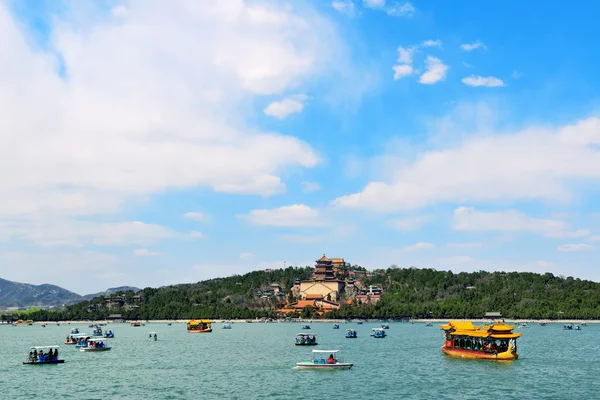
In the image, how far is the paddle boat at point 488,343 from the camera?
63.9 m

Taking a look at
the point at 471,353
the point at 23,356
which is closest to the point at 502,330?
the point at 471,353

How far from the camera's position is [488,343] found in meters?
64.6

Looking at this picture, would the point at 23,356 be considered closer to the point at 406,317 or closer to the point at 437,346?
the point at 437,346

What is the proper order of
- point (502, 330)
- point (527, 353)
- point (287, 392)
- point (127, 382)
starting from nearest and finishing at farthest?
1. point (287, 392)
2. point (127, 382)
3. point (502, 330)
4. point (527, 353)

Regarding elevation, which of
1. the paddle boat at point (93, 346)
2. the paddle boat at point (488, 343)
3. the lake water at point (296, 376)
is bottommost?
the lake water at point (296, 376)

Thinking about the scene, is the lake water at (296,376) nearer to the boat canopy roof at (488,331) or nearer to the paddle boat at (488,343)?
the paddle boat at (488,343)

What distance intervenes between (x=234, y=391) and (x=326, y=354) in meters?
29.4

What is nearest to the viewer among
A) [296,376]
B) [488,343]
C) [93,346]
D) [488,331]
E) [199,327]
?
[296,376]

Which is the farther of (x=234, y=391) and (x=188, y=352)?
(x=188, y=352)

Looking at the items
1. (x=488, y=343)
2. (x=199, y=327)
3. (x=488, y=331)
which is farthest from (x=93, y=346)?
(x=199, y=327)

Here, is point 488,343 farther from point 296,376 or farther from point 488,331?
point 296,376

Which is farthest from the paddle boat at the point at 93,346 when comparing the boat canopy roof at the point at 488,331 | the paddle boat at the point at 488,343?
the paddle boat at the point at 488,343

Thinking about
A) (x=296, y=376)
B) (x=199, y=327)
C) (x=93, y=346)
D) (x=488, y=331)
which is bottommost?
(x=296, y=376)

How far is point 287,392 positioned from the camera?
4819 centimetres
